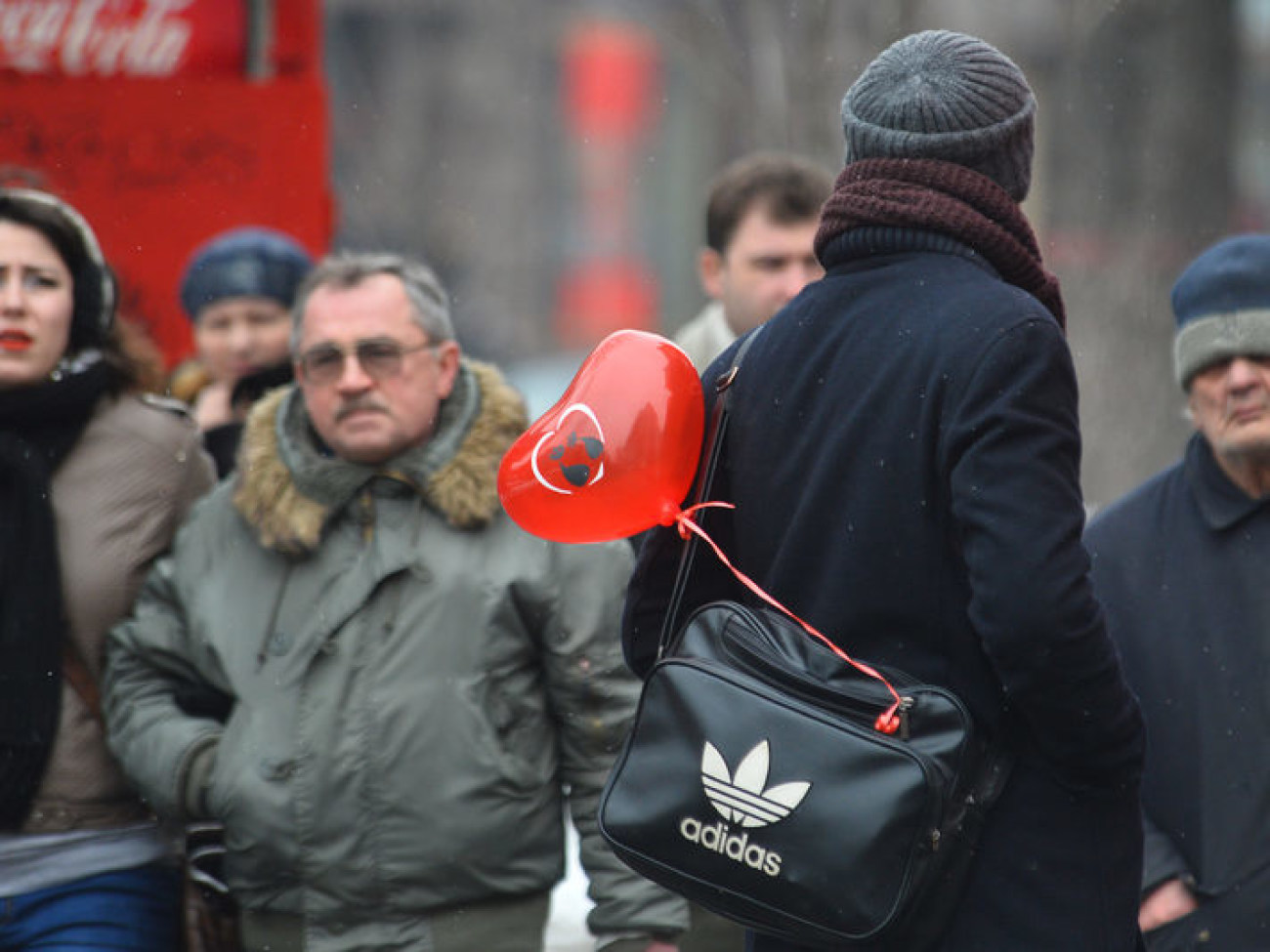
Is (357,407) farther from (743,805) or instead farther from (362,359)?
(743,805)

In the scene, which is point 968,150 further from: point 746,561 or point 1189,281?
point 1189,281

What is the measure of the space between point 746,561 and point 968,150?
0.68 metres

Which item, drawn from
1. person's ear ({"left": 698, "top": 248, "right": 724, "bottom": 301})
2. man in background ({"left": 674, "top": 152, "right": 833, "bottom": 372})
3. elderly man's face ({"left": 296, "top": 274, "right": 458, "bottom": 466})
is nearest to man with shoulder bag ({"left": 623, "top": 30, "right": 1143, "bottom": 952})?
elderly man's face ({"left": 296, "top": 274, "right": 458, "bottom": 466})

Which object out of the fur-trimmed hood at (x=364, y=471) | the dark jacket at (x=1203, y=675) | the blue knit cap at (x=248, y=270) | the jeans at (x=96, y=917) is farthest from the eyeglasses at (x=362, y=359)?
the blue knit cap at (x=248, y=270)

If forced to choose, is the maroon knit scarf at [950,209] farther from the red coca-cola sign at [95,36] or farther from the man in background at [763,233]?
the red coca-cola sign at [95,36]

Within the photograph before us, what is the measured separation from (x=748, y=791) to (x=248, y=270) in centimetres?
322

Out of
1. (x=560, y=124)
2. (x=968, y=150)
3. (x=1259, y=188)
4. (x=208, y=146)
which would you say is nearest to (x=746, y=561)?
(x=968, y=150)

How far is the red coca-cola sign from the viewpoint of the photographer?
20.1 feet

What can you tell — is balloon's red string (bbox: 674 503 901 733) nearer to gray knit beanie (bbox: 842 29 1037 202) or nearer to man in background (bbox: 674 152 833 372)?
gray knit beanie (bbox: 842 29 1037 202)

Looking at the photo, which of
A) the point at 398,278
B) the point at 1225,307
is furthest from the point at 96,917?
the point at 1225,307

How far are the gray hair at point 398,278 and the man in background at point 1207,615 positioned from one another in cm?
139

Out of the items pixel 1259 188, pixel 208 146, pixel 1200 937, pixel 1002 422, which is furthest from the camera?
pixel 1259 188

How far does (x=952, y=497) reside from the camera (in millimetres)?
2611

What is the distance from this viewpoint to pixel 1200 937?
352cm
